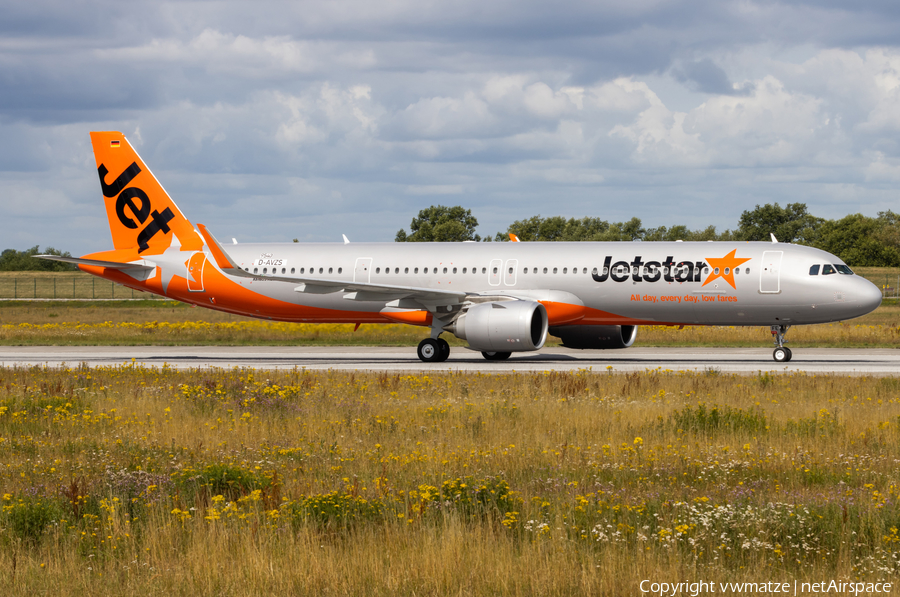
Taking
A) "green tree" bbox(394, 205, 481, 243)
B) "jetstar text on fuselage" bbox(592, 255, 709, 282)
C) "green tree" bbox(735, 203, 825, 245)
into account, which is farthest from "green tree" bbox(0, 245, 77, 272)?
"jetstar text on fuselage" bbox(592, 255, 709, 282)

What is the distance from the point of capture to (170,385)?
840 inches

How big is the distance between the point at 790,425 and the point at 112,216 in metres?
27.1

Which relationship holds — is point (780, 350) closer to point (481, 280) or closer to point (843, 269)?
point (843, 269)

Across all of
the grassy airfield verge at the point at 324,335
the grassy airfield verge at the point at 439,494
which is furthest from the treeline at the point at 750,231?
the grassy airfield verge at the point at 439,494

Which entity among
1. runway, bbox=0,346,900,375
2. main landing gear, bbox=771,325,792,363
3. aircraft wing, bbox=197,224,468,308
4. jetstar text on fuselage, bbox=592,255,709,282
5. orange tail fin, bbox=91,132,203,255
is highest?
orange tail fin, bbox=91,132,203,255

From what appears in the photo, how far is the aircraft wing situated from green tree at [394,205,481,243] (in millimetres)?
84660

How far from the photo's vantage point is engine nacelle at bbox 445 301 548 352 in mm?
27500

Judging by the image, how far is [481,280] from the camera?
3116 centimetres

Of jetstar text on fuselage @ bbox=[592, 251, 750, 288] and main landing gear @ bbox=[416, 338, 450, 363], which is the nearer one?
jetstar text on fuselage @ bbox=[592, 251, 750, 288]

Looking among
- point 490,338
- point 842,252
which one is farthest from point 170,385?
point 842,252

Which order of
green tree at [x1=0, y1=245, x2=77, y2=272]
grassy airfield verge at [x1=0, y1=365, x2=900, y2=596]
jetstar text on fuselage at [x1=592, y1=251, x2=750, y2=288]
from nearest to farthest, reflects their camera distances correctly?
grassy airfield verge at [x1=0, y1=365, x2=900, y2=596] → jetstar text on fuselage at [x1=592, y1=251, x2=750, y2=288] → green tree at [x1=0, y1=245, x2=77, y2=272]

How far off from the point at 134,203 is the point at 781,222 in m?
121

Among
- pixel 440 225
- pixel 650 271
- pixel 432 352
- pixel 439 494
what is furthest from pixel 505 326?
pixel 440 225

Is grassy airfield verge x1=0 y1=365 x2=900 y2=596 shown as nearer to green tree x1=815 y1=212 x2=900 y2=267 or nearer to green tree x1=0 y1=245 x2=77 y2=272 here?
green tree x1=815 y1=212 x2=900 y2=267
